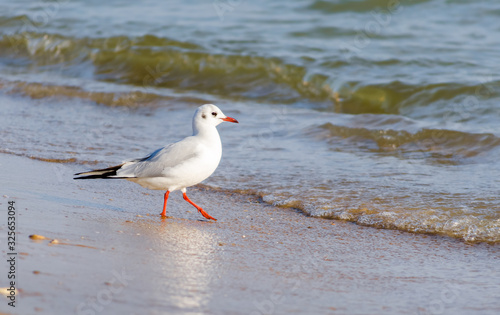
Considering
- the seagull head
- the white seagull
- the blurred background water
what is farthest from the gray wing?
the blurred background water

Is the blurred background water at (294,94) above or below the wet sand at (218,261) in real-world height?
above

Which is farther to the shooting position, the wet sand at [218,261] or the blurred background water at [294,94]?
the blurred background water at [294,94]

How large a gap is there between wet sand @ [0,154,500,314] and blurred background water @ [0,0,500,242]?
525mm

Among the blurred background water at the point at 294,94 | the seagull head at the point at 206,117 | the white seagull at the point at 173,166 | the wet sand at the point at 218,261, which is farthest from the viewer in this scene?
the blurred background water at the point at 294,94

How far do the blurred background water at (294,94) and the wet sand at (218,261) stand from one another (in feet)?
1.72

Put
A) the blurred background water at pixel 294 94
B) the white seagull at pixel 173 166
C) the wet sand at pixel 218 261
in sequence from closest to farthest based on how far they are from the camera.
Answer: the wet sand at pixel 218 261, the white seagull at pixel 173 166, the blurred background water at pixel 294 94

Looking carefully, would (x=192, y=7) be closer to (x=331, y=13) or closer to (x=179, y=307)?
(x=331, y=13)

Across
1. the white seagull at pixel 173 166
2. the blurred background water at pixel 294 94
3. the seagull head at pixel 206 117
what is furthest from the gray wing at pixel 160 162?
the blurred background water at pixel 294 94

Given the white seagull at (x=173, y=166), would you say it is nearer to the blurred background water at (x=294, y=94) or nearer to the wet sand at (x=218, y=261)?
the wet sand at (x=218, y=261)

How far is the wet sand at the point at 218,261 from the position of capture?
2717 mm

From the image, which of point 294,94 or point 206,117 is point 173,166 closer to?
point 206,117

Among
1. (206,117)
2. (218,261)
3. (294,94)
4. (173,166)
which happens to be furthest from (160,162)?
(294,94)

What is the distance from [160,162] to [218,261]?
1.12 meters

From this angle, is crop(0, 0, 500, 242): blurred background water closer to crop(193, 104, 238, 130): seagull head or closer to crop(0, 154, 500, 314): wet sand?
crop(0, 154, 500, 314): wet sand
